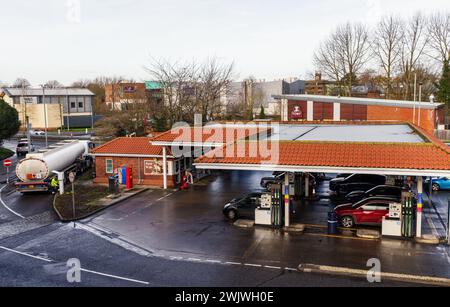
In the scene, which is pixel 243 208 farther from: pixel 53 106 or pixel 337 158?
pixel 53 106

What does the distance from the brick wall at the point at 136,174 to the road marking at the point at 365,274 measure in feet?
52.6

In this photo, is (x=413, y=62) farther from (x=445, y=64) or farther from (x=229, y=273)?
(x=229, y=273)

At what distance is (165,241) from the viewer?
17.6 m

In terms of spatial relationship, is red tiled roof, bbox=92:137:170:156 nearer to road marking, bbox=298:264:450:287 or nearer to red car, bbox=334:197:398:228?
red car, bbox=334:197:398:228

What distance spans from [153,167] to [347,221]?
1448cm

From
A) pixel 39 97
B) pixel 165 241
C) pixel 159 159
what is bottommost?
pixel 165 241

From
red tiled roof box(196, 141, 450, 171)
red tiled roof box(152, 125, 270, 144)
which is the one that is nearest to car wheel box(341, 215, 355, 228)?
red tiled roof box(196, 141, 450, 171)

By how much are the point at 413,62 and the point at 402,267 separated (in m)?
49.4

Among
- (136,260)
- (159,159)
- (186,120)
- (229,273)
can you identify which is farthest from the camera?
(186,120)

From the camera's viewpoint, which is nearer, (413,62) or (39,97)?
(413,62)

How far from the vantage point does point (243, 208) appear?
20516 mm

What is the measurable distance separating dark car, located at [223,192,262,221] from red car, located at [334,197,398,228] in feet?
12.2

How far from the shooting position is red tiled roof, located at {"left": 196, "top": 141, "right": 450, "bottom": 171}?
17.1m
